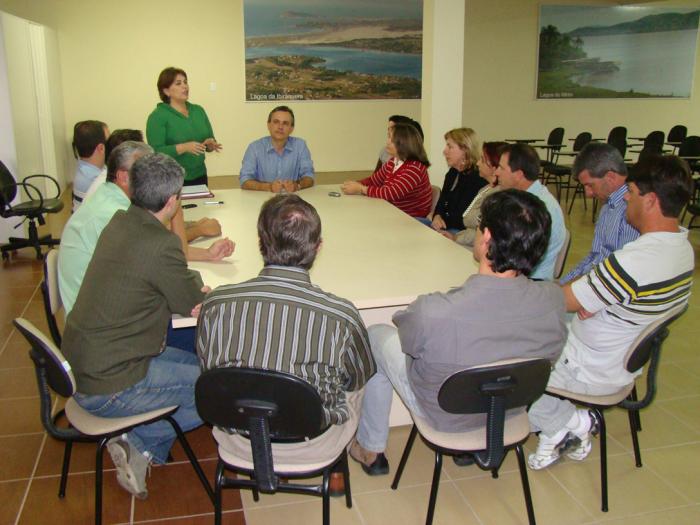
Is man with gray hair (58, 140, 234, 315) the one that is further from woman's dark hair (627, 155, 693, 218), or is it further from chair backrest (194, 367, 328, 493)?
woman's dark hair (627, 155, 693, 218)

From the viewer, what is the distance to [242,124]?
9742 millimetres


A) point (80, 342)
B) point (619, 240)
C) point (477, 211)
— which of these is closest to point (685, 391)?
point (619, 240)

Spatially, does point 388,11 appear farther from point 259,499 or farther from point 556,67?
point 259,499

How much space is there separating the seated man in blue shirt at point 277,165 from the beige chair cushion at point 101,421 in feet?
8.45

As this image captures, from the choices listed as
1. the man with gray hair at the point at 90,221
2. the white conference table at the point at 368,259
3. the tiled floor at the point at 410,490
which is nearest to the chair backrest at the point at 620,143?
the white conference table at the point at 368,259

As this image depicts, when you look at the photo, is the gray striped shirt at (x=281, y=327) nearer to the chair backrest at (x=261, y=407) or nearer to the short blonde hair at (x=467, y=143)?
the chair backrest at (x=261, y=407)

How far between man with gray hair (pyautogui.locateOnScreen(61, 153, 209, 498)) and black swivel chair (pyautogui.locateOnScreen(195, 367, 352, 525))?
0.38m

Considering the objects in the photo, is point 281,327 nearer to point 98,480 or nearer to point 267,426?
point 267,426

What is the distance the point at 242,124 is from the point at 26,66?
3.47 metres

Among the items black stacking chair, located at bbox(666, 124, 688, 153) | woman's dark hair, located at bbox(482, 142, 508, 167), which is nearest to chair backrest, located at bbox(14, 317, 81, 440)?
woman's dark hair, located at bbox(482, 142, 508, 167)

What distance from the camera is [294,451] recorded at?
1834 mm

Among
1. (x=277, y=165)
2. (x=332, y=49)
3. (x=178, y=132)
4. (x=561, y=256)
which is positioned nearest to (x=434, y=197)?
(x=277, y=165)

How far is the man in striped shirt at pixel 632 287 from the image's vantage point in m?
2.18

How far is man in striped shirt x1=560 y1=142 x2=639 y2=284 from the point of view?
2.92 m
